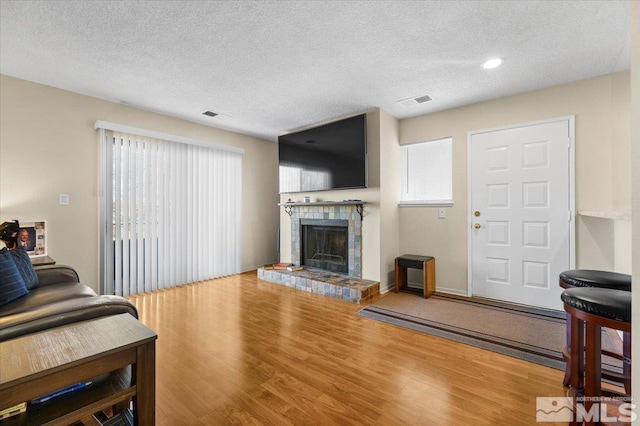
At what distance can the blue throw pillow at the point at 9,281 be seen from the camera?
183 cm

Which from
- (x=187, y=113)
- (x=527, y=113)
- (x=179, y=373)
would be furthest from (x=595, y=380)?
(x=187, y=113)

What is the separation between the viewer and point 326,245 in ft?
14.7

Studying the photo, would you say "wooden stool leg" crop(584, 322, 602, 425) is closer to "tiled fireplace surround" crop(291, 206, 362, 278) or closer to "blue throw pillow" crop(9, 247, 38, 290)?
"tiled fireplace surround" crop(291, 206, 362, 278)

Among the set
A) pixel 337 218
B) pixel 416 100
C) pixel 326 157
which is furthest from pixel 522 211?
pixel 326 157

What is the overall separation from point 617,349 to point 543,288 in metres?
0.95

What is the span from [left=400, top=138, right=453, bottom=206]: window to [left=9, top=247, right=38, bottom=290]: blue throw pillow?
4056mm

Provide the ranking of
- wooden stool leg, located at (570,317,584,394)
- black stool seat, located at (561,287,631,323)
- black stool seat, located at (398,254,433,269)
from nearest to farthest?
black stool seat, located at (561,287,631,323), wooden stool leg, located at (570,317,584,394), black stool seat, located at (398,254,433,269)

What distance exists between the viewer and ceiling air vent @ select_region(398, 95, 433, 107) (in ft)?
11.3

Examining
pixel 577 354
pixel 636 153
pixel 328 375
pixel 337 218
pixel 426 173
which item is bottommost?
pixel 328 375

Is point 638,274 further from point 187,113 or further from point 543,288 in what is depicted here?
point 187,113

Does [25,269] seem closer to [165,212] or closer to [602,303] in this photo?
[165,212]

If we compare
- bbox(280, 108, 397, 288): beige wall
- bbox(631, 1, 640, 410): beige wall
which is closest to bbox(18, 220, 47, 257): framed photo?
bbox(280, 108, 397, 288): beige wall

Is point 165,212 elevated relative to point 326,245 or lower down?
elevated

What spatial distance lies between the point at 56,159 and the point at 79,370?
3.19 m
